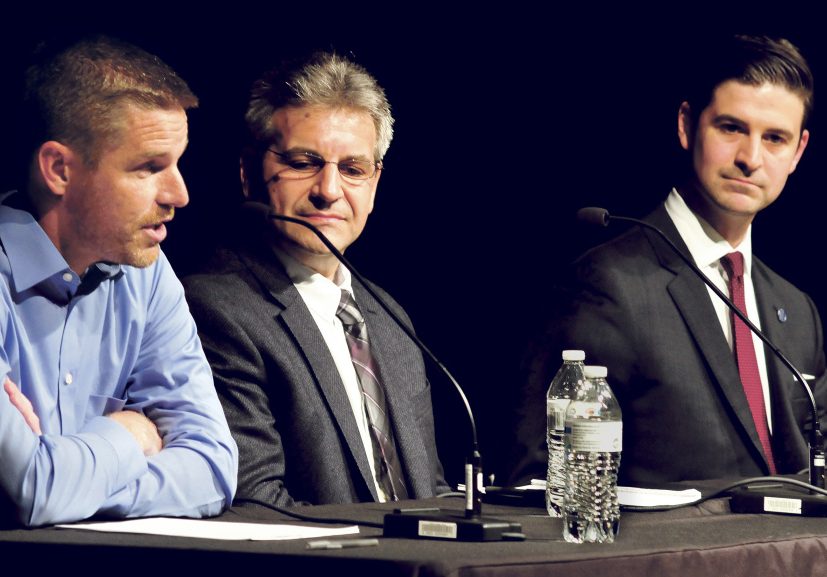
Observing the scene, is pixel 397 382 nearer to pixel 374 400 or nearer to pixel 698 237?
pixel 374 400

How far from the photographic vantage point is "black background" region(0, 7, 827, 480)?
12.6 ft

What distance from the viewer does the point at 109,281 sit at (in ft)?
7.27

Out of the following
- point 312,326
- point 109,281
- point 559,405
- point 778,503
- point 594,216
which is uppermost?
point 594,216

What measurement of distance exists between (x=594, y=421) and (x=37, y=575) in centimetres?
84

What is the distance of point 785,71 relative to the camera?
11.8 feet

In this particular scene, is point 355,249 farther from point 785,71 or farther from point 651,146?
point 785,71

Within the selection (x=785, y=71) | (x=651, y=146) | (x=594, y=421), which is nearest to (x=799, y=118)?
(x=785, y=71)

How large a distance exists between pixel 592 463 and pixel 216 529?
645 mm

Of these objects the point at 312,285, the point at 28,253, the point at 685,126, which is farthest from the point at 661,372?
the point at 28,253

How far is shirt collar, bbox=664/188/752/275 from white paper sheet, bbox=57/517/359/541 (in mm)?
1941

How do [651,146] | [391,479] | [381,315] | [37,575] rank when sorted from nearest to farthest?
[37,575] → [391,479] → [381,315] → [651,146]

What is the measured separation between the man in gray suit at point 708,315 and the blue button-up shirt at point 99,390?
1.09 meters

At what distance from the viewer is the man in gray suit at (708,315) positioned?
321 cm

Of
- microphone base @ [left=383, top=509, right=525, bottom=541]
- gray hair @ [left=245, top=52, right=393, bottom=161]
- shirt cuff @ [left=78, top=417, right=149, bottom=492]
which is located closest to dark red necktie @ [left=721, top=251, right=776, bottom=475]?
gray hair @ [left=245, top=52, right=393, bottom=161]
